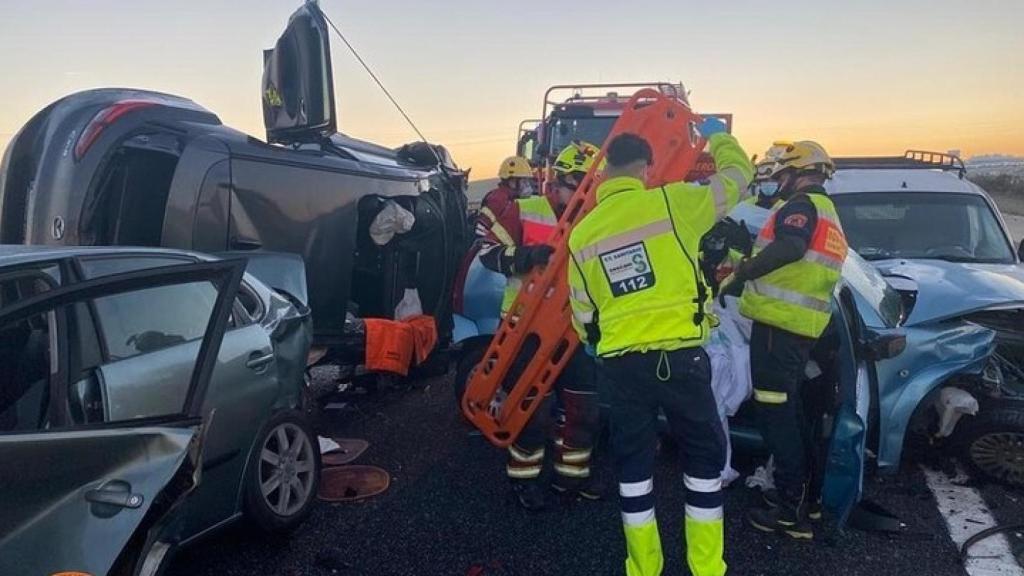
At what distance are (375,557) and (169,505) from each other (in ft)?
6.52

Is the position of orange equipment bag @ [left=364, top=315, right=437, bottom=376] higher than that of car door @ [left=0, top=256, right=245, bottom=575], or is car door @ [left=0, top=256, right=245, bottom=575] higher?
car door @ [left=0, top=256, right=245, bottom=575]

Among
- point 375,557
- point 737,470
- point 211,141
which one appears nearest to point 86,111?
point 211,141

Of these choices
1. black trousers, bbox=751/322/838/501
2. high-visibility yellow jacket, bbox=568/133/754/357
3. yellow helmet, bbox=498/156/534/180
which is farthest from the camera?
yellow helmet, bbox=498/156/534/180

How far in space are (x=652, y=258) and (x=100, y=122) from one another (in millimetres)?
3233

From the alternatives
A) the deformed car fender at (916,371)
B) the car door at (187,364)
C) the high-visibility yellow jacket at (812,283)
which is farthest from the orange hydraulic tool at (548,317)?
the deformed car fender at (916,371)

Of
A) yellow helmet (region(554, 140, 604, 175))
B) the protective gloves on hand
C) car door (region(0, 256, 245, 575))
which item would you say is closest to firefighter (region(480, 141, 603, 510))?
yellow helmet (region(554, 140, 604, 175))

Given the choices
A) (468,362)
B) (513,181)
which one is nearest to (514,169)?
(513,181)

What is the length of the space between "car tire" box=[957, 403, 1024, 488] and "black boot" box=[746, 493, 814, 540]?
1175 millimetres

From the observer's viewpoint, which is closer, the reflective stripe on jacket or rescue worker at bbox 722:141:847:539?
rescue worker at bbox 722:141:847:539

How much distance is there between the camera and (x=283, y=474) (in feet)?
13.0

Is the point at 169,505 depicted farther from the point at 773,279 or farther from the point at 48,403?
the point at 773,279

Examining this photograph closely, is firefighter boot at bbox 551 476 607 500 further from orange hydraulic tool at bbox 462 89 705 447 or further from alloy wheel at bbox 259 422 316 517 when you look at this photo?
alloy wheel at bbox 259 422 316 517

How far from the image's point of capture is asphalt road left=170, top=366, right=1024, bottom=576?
376cm

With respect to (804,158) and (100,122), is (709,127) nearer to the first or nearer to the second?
(804,158)
